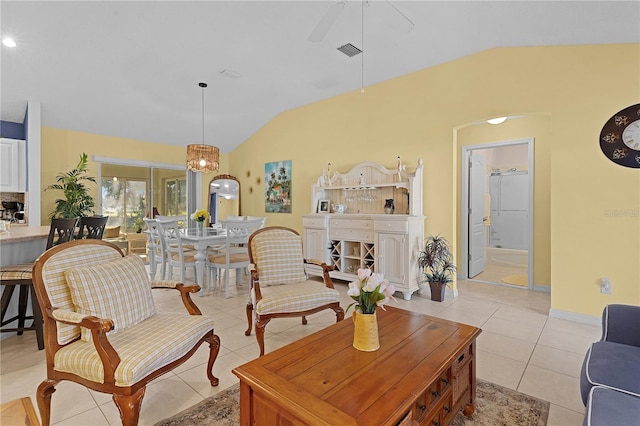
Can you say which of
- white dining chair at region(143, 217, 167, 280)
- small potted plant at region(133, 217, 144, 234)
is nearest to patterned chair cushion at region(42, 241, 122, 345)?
white dining chair at region(143, 217, 167, 280)

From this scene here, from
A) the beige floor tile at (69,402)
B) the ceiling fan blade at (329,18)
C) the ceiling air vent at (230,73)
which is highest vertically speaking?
the ceiling air vent at (230,73)

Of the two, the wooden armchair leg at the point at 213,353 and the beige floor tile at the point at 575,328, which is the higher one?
the wooden armchair leg at the point at 213,353

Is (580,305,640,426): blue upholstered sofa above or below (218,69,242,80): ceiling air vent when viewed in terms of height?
below

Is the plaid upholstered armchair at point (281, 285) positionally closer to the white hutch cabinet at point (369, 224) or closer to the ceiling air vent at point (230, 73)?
the white hutch cabinet at point (369, 224)

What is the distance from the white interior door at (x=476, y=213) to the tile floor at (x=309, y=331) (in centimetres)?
133

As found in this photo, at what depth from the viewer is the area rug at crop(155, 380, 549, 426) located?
1797 millimetres

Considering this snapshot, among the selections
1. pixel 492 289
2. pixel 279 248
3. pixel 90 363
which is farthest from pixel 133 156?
pixel 492 289

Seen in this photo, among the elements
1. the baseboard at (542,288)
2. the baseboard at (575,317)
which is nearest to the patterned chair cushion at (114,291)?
the baseboard at (575,317)

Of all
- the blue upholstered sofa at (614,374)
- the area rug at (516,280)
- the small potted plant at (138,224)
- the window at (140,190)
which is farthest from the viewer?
the small potted plant at (138,224)

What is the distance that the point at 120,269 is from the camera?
1932mm

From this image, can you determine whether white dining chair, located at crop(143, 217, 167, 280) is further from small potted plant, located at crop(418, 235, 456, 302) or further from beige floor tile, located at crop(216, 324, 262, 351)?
small potted plant, located at crop(418, 235, 456, 302)

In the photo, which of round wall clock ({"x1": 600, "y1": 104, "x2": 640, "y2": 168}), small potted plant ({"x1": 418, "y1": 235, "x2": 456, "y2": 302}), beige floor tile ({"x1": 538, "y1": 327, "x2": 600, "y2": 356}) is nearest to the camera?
beige floor tile ({"x1": 538, "y1": 327, "x2": 600, "y2": 356})

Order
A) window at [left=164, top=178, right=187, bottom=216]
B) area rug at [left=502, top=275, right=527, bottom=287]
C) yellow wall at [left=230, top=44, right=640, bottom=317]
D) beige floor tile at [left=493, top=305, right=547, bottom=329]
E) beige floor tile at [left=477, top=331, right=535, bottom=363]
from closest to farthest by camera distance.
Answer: beige floor tile at [left=477, top=331, right=535, bottom=363] → yellow wall at [left=230, top=44, right=640, bottom=317] → beige floor tile at [left=493, top=305, right=547, bottom=329] → area rug at [left=502, top=275, right=527, bottom=287] → window at [left=164, top=178, right=187, bottom=216]

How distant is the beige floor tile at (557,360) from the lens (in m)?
2.37
